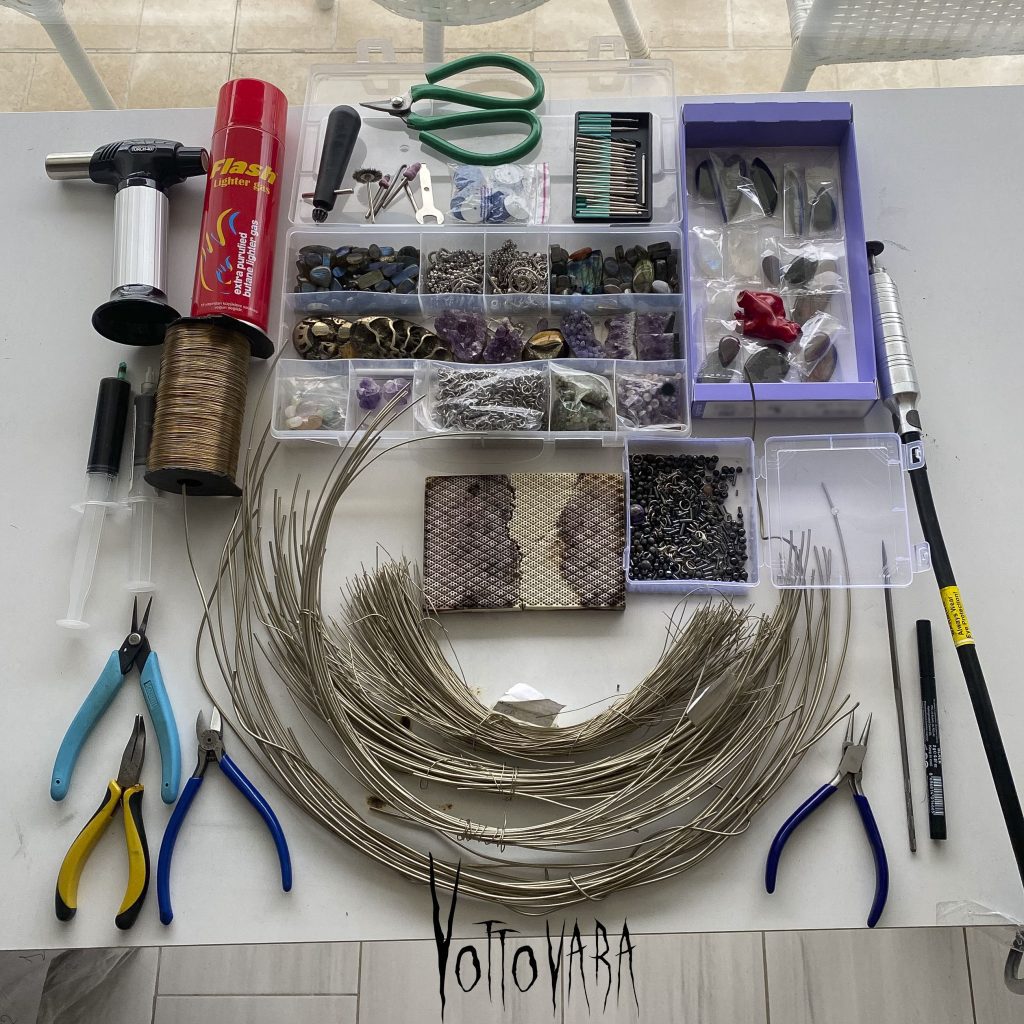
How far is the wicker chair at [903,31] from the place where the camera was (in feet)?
6.03

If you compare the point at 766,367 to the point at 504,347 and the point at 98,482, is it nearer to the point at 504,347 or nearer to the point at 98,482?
the point at 504,347

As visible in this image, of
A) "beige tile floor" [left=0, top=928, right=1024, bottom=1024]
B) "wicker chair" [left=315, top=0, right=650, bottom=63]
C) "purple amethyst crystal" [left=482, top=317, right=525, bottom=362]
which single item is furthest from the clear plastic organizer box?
"wicker chair" [left=315, top=0, right=650, bottom=63]

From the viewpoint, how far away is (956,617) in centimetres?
144

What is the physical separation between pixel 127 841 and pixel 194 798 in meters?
0.11

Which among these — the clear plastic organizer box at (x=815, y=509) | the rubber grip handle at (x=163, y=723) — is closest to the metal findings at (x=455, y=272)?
the clear plastic organizer box at (x=815, y=509)

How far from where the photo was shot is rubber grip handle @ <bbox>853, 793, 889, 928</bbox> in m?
1.37

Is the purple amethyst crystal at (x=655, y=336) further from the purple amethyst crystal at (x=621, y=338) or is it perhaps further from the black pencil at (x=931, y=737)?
the black pencil at (x=931, y=737)

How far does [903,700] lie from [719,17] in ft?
7.44

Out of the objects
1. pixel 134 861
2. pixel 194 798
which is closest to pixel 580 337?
pixel 194 798

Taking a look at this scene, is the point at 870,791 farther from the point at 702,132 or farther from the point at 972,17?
the point at 972,17

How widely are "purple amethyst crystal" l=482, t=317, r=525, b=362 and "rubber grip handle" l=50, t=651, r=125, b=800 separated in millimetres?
758

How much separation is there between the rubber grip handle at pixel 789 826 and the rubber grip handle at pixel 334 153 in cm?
125

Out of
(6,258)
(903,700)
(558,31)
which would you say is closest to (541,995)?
(903,700)

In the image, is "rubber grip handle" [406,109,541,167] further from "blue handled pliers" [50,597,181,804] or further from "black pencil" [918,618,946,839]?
"black pencil" [918,618,946,839]
